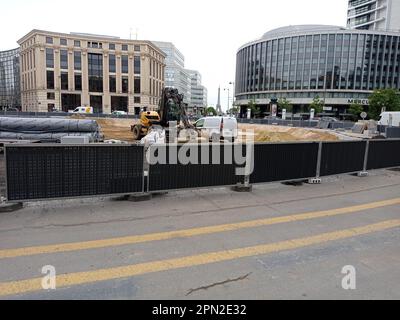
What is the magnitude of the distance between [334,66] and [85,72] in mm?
71363

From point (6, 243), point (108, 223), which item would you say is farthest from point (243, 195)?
point (6, 243)

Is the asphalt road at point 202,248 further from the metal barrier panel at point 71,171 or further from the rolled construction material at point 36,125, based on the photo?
the rolled construction material at point 36,125

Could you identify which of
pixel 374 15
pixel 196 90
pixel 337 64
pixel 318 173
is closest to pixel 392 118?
pixel 318 173

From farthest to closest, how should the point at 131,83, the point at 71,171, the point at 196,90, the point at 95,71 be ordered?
the point at 196,90
the point at 131,83
the point at 95,71
the point at 71,171

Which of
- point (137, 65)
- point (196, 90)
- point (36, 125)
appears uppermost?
point (196, 90)

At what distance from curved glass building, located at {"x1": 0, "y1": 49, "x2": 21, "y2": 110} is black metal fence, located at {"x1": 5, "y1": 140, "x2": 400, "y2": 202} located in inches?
5304

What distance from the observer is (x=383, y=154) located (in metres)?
10.4

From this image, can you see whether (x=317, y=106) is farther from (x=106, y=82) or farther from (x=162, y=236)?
(x=162, y=236)

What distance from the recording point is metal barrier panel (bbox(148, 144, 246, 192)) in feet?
21.5

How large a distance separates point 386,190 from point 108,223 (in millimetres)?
6899

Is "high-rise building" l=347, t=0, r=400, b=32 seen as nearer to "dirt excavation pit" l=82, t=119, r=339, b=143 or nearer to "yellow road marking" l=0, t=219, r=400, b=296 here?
"dirt excavation pit" l=82, t=119, r=339, b=143

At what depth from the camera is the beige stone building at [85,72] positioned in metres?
88.7

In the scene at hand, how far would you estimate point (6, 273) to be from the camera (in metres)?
3.56

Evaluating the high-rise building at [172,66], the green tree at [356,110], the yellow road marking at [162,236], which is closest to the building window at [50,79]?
the high-rise building at [172,66]
